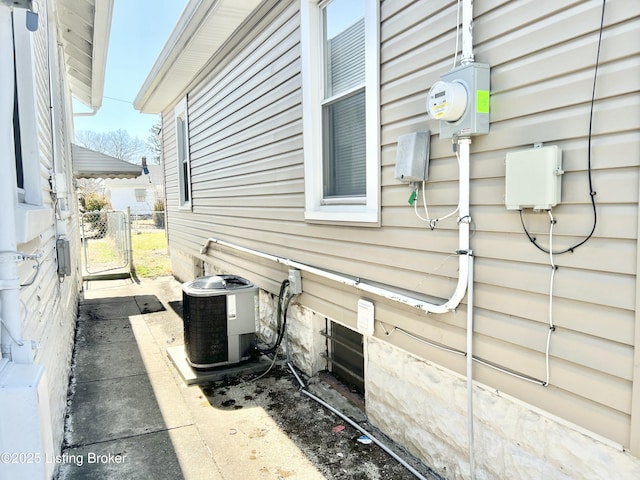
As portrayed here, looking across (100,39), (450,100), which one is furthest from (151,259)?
(450,100)

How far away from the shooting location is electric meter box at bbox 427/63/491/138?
7.20 ft

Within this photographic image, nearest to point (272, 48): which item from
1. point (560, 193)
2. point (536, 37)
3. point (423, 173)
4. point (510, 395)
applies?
point (423, 173)

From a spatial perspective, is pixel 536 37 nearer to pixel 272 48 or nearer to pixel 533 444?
pixel 533 444

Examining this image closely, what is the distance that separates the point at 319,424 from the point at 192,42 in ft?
16.6

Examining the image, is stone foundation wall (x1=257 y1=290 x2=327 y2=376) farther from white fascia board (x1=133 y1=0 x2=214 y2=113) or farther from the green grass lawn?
the green grass lawn

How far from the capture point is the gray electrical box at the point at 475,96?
2189 mm

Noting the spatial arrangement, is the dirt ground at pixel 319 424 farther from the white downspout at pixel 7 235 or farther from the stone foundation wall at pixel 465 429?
the white downspout at pixel 7 235

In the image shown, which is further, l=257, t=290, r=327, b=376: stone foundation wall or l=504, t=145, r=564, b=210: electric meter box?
l=257, t=290, r=327, b=376: stone foundation wall

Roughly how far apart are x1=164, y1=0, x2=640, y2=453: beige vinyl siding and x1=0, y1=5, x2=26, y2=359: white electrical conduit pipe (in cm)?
204

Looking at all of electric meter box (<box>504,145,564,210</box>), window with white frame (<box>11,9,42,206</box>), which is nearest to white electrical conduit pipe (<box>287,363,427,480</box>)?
electric meter box (<box>504,145,564,210</box>)

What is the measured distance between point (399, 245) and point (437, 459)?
134 cm


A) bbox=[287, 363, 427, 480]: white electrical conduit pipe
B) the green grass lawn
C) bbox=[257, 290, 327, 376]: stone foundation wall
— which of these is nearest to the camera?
bbox=[287, 363, 427, 480]: white electrical conduit pipe

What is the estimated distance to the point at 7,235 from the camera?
171 centimetres

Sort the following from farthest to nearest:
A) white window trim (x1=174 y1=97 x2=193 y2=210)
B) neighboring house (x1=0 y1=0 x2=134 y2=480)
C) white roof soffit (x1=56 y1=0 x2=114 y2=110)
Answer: white window trim (x1=174 y1=97 x2=193 y2=210) < white roof soffit (x1=56 y1=0 x2=114 y2=110) < neighboring house (x1=0 y1=0 x2=134 y2=480)
